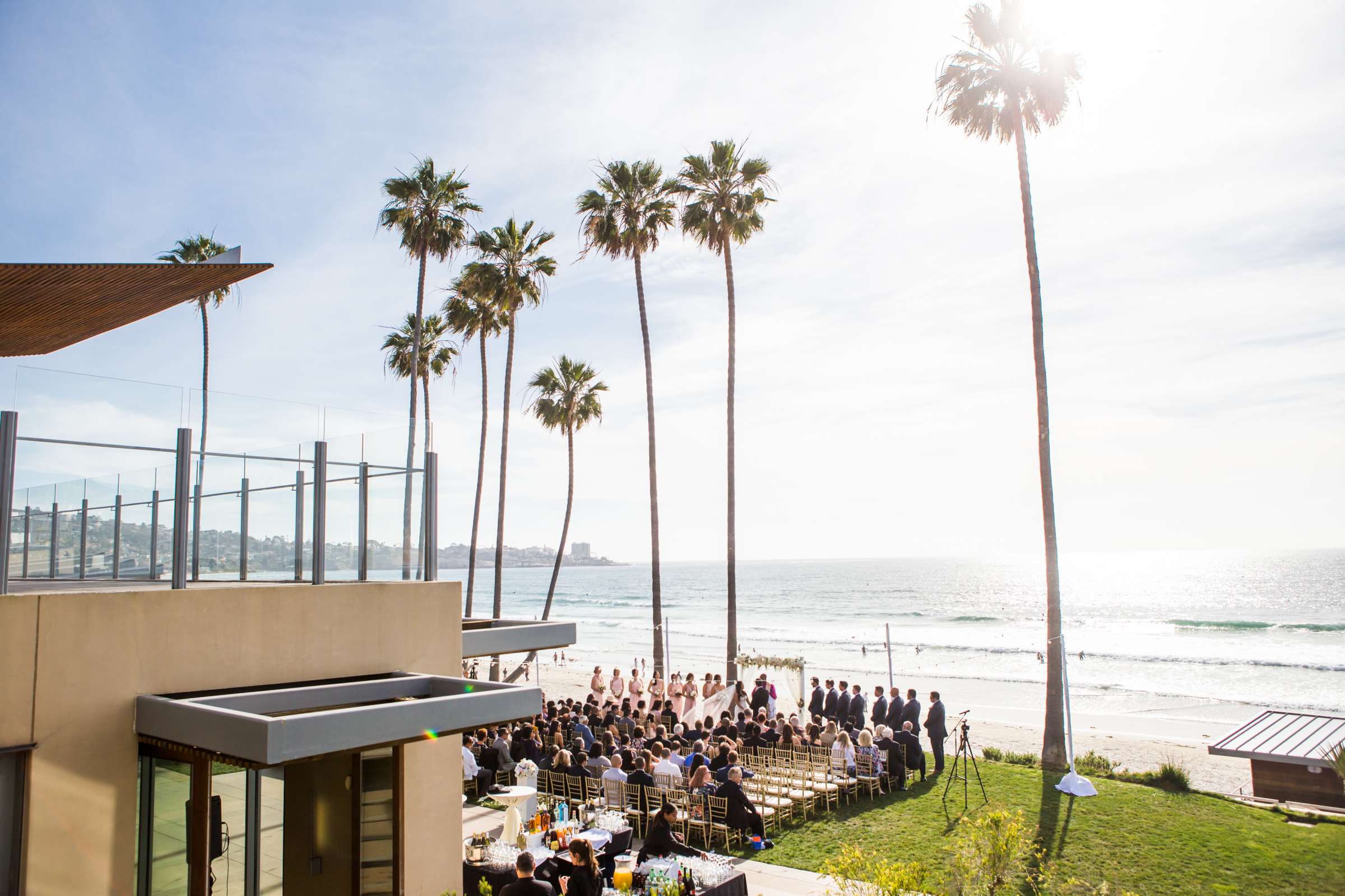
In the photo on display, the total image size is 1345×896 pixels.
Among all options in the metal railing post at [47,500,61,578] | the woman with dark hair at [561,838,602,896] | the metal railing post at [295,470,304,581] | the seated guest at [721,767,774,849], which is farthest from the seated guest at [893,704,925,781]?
the metal railing post at [47,500,61,578]

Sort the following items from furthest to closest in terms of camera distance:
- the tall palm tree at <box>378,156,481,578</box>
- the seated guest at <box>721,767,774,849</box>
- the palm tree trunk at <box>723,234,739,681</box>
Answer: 1. the tall palm tree at <box>378,156,481,578</box>
2. the palm tree trunk at <box>723,234,739,681</box>
3. the seated guest at <box>721,767,774,849</box>

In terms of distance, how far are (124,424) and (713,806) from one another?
9.49 meters

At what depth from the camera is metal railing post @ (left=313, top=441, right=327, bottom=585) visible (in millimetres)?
8719

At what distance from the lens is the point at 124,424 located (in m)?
7.53

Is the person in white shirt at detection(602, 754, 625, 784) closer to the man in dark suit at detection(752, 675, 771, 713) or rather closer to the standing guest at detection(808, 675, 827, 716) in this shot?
the standing guest at detection(808, 675, 827, 716)

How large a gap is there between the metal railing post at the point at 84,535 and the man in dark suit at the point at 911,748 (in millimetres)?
12963

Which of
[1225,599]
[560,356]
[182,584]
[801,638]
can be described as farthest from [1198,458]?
[182,584]

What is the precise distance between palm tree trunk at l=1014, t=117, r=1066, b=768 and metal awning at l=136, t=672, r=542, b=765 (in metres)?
11.6

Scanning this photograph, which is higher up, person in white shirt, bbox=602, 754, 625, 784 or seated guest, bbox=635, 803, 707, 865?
seated guest, bbox=635, 803, 707, 865

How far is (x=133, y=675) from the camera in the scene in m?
6.73

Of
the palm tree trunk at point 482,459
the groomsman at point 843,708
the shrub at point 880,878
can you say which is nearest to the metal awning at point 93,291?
the shrub at point 880,878

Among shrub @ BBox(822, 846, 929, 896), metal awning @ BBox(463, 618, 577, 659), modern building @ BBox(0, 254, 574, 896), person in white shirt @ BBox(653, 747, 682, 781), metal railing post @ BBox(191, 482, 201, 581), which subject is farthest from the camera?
person in white shirt @ BBox(653, 747, 682, 781)

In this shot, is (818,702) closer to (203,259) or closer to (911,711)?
(911,711)

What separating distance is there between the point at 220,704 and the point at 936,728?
43.3ft
